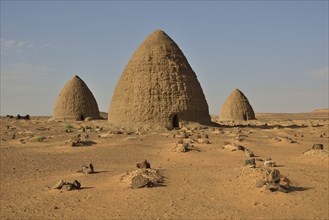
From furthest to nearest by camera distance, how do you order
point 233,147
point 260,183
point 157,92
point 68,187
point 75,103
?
point 75,103 → point 157,92 → point 233,147 → point 68,187 → point 260,183

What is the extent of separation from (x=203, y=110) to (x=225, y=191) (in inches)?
601

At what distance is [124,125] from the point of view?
21438mm

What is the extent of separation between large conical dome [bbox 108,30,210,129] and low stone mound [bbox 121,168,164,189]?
40.7 ft

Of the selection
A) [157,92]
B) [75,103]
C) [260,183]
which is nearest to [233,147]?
[260,183]

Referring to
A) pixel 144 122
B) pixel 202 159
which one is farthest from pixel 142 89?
pixel 202 159

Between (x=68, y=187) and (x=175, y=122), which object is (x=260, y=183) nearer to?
(x=68, y=187)

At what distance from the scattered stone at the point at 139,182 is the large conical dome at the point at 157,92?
13.1 meters

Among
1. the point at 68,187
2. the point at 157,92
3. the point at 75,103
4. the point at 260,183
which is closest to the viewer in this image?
the point at 260,183

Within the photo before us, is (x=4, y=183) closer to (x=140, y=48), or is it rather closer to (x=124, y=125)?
(x=124, y=125)

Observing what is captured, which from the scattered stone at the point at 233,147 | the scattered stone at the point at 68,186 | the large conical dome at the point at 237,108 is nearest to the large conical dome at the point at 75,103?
the large conical dome at the point at 237,108

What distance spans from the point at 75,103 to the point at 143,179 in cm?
2772

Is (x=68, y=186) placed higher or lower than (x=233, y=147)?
lower

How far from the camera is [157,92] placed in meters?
21.2

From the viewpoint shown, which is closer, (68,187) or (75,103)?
(68,187)
